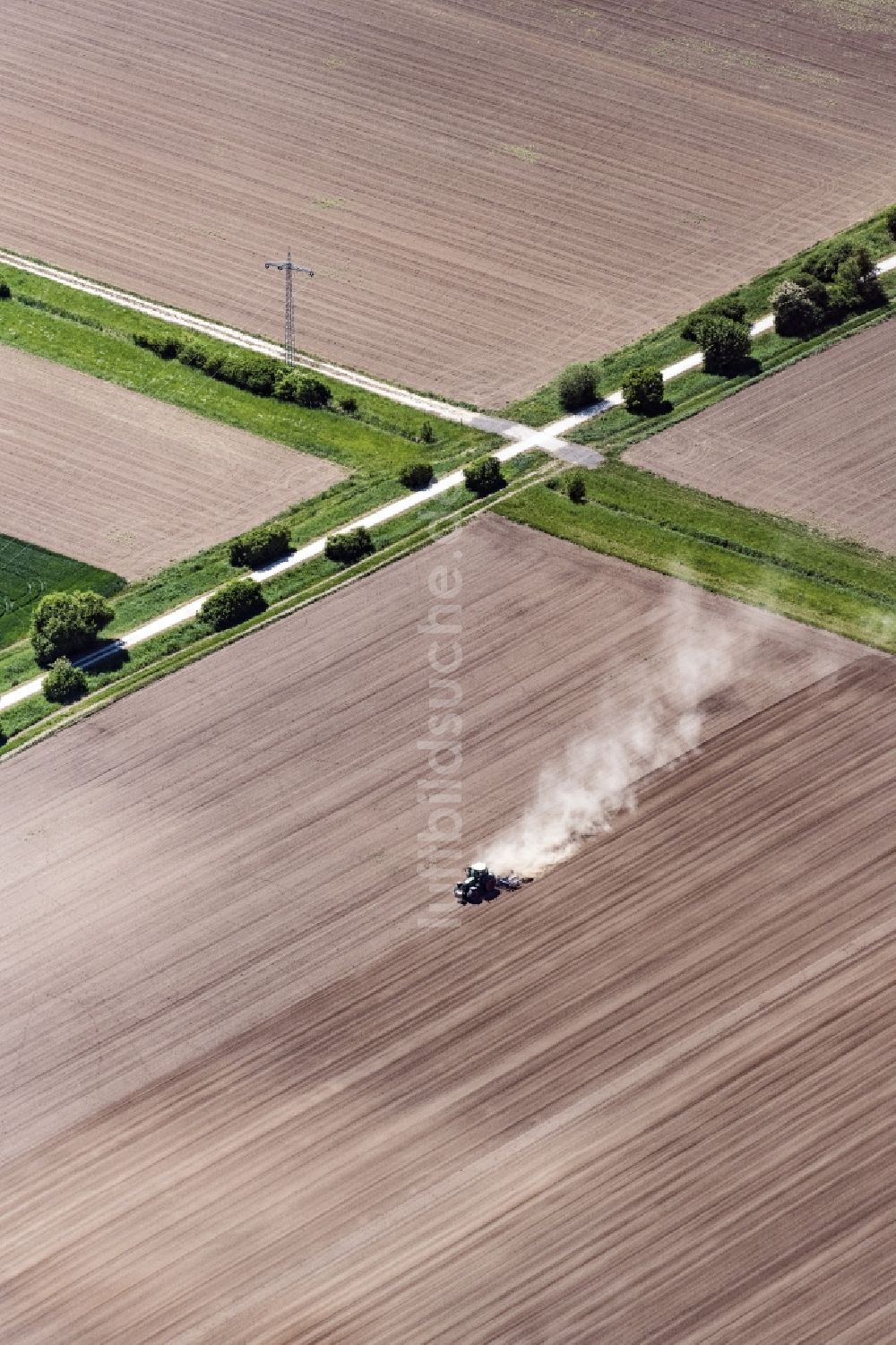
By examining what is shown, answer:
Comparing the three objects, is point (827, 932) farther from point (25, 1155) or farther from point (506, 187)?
point (506, 187)

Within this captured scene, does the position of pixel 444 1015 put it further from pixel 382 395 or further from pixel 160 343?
pixel 160 343

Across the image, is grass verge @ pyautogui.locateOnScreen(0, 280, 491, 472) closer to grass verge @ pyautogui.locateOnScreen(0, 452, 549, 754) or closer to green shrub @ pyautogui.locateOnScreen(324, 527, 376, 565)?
grass verge @ pyautogui.locateOnScreen(0, 452, 549, 754)

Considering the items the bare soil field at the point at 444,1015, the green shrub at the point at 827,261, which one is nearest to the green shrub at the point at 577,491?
the bare soil field at the point at 444,1015

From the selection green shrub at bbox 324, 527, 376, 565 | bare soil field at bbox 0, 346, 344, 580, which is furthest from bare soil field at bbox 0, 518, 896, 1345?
bare soil field at bbox 0, 346, 344, 580

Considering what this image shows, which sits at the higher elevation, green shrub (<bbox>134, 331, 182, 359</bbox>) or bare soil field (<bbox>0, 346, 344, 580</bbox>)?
green shrub (<bbox>134, 331, 182, 359</bbox>)

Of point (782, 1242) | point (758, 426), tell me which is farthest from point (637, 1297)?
point (758, 426)
